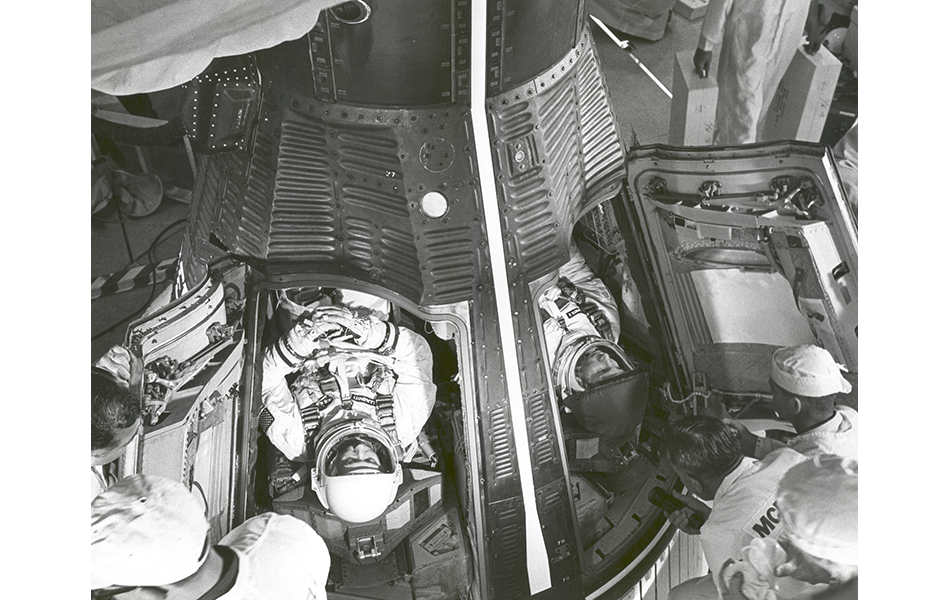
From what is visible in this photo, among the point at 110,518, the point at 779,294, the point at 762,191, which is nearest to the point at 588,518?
→ the point at 779,294

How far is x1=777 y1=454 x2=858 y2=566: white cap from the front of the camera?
2367 mm

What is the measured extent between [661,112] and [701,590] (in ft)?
4.03

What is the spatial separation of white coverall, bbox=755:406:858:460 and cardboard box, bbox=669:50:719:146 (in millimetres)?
783

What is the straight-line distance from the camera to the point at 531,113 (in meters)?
2.29

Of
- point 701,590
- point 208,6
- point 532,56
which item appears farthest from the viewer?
point 701,590

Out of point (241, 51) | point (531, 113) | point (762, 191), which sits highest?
point (241, 51)

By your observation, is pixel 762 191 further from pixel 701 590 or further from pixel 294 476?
pixel 294 476

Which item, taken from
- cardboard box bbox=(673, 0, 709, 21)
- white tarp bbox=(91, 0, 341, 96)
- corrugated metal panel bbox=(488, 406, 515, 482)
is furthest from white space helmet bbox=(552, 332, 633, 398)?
white tarp bbox=(91, 0, 341, 96)

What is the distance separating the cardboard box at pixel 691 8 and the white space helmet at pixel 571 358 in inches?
33.3

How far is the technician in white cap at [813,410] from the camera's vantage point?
95.9 inches

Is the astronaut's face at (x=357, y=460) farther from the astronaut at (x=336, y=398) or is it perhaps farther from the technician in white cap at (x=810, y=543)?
the technician in white cap at (x=810, y=543)

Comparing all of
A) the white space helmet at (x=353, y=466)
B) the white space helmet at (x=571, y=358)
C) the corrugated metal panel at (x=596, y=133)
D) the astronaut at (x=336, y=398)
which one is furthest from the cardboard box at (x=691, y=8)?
the white space helmet at (x=353, y=466)

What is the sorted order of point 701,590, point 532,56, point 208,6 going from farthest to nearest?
point 701,590 → point 532,56 → point 208,6

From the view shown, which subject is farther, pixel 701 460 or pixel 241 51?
pixel 701 460
